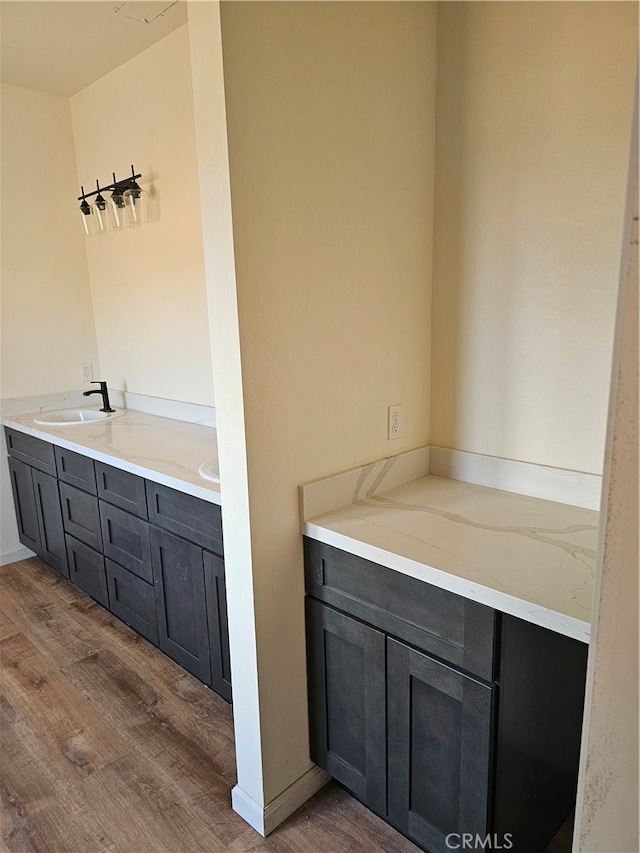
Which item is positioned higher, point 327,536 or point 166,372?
point 166,372

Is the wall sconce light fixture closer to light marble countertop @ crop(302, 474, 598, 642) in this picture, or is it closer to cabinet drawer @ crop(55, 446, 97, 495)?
cabinet drawer @ crop(55, 446, 97, 495)

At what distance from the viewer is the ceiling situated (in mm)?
2197

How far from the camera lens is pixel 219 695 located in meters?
2.08

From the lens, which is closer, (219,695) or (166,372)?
(219,695)

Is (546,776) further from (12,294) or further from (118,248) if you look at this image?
(12,294)

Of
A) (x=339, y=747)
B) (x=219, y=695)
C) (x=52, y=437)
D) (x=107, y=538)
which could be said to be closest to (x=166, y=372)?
(x=52, y=437)

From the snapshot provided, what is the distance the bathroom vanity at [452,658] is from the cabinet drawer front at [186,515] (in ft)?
1.36

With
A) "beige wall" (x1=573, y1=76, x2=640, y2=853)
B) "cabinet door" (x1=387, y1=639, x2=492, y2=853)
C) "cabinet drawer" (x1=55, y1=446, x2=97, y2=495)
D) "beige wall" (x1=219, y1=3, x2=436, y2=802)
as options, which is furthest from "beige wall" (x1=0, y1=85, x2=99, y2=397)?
"beige wall" (x1=573, y1=76, x2=640, y2=853)

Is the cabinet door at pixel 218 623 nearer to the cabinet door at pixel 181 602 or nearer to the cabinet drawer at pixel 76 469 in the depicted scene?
the cabinet door at pixel 181 602

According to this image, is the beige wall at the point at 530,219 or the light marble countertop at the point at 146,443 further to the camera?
the light marble countertop at the point at 146,443

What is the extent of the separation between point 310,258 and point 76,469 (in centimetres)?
170

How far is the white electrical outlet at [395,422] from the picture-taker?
5.75 ft

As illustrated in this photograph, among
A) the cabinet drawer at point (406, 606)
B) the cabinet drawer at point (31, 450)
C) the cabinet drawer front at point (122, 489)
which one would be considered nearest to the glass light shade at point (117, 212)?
the cabinet drawer at point (31, 450)

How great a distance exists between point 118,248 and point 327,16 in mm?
2068
